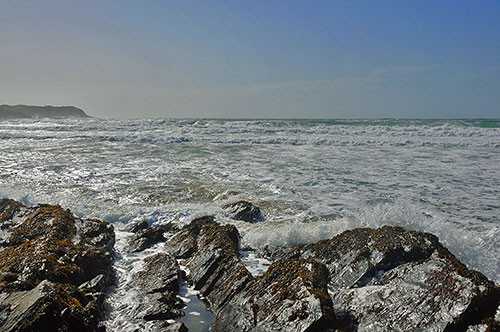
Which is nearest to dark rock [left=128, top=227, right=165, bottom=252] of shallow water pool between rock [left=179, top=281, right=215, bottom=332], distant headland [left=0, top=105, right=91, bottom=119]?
shallow water pool between rock [left=179, top=281, right=215, bottom=332]

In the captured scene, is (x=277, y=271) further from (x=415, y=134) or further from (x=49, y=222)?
(x=415, y=134)

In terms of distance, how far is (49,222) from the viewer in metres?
7.11

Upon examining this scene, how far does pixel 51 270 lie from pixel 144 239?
8.95ft

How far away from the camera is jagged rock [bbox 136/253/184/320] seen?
4715mm

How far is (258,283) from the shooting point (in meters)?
4.65

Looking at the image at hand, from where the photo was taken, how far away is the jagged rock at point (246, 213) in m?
9.18

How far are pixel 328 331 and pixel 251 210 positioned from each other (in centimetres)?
586

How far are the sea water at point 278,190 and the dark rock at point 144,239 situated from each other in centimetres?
25

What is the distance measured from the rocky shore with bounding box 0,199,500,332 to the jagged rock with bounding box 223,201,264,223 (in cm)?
195

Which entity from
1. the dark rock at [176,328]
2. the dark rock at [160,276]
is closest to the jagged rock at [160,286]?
the dark rock at [160,276]

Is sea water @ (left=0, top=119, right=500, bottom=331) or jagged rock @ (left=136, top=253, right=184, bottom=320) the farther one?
sea water @ (left=0, top=119, right=500, bottom=331)

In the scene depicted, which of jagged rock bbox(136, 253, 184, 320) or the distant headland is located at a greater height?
the distant headland

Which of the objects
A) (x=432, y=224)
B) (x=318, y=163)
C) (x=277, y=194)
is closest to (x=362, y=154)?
(x=318, y=163)

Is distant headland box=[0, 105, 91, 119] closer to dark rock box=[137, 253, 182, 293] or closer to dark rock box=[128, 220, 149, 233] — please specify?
dark rock box=[128, 220, 149, 233]
